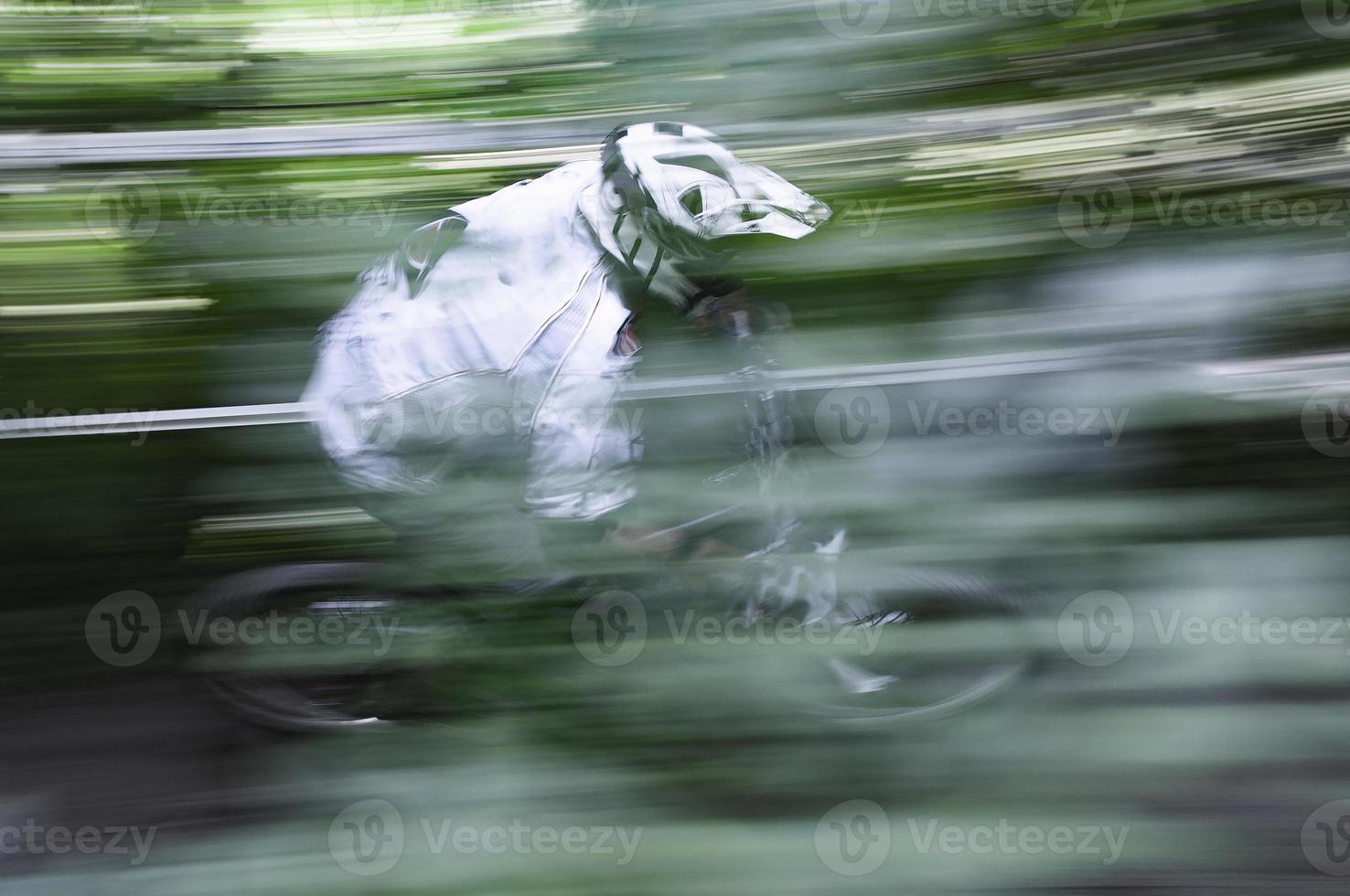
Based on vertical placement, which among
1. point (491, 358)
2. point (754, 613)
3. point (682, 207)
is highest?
Answer: point (682, 207)

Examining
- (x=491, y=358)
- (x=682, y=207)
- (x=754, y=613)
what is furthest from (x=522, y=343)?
(x=754, y=613)

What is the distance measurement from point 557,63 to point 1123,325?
69 centimetres

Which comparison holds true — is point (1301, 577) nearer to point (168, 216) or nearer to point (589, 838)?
point (589, 838)

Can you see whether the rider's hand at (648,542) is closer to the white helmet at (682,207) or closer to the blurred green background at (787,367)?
the blurred green background at (787,367)

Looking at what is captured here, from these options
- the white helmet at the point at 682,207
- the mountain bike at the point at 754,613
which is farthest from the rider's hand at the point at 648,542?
the white helmet at the point at 682,207

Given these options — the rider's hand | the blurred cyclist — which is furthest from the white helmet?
the rider's hand

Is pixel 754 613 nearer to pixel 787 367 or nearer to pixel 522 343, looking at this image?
pixel 787 367

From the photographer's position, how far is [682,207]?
102 cm

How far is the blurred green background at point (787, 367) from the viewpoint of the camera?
0.89 metres

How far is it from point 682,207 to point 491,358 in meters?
0.26

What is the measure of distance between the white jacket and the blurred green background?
39 mm

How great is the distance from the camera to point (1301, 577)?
89 centimetres

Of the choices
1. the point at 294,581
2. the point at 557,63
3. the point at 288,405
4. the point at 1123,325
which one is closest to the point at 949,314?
the point at 1123,325

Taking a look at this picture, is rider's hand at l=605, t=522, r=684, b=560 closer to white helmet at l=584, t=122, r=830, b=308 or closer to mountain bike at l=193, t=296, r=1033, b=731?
→ mountain bike at l=193, t=296, r=1033, b=731
